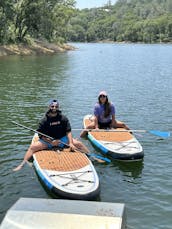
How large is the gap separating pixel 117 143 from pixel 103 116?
1.67 metres

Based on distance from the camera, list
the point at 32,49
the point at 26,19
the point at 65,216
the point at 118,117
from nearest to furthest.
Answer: the point at 65,216, the point at 118,117, the point at 32,49, the point at 26,19

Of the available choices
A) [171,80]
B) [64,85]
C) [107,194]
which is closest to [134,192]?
[107,194]

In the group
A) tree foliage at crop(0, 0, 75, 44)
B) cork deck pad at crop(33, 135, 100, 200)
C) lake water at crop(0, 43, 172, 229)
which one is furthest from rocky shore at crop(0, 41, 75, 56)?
cork deck pad at crop(33, 135, 100, 200)

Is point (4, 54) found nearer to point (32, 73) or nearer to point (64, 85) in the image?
point (32, 73)

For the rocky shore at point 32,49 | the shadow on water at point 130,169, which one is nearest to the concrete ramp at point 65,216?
the shadow on water at point 130,169

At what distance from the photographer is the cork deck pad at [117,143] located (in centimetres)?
1220

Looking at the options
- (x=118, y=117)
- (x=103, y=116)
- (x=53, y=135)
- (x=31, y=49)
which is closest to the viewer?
(x=53, y=135)

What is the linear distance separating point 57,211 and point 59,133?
6014mm

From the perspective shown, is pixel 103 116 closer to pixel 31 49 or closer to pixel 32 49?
pixel 31 49

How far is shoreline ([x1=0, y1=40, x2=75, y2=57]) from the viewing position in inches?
2432

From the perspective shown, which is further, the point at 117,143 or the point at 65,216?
the point at 117,143

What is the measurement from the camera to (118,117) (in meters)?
18.9

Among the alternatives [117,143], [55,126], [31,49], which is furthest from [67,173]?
[31,49]

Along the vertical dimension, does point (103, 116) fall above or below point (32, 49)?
above
